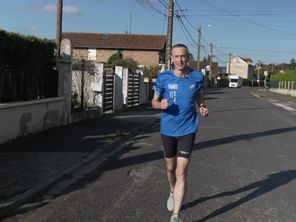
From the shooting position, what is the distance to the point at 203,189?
27.0ft

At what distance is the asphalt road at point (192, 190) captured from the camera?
263 inches

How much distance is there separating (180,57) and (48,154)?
512cm

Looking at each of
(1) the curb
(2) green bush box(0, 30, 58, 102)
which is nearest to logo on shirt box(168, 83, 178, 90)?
(1) the curb

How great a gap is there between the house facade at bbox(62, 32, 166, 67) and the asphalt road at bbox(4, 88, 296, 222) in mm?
59735

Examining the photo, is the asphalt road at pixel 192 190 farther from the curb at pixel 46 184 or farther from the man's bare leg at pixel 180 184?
the man's bare leg at pixel 180 184

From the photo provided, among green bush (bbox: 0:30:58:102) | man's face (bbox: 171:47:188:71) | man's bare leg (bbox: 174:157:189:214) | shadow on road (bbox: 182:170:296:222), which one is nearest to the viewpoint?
man's bare leg (bbox: 174:157:189:214)

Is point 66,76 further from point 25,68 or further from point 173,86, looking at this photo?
point 173,86

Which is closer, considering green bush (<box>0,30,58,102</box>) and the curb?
the curb

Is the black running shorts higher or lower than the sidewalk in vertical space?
higher

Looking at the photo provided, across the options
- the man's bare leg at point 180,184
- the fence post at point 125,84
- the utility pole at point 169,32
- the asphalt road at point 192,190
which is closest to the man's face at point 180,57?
the man's bare leg at point 180,184

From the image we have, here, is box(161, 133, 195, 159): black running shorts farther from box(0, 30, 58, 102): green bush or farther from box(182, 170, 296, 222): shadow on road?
box(0, 30, 58, 102): green bush

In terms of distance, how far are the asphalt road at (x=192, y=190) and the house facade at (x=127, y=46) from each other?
59.7 metres

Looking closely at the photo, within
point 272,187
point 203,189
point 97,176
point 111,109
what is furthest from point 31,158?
point 111,109

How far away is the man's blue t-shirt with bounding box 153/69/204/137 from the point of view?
6.26 m
